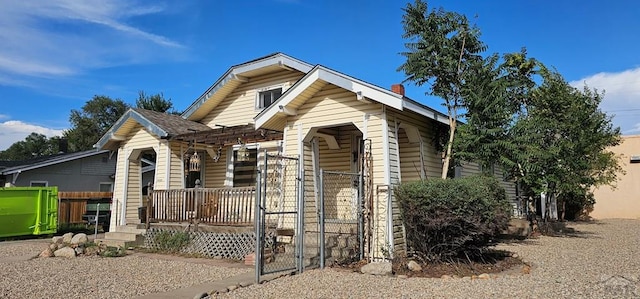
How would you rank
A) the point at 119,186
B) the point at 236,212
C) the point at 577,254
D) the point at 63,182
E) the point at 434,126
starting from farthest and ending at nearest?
the point at 63,182 < the point at 119,186 < the point at 434,126 < the point at 236,212 < the point at 577,254

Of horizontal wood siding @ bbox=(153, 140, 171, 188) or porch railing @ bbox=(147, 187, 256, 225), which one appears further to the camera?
horizontal wood siding @ bbox=(153, 140, 171, 188)

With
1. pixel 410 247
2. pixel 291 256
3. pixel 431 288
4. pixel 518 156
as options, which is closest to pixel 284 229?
pixel 291 256

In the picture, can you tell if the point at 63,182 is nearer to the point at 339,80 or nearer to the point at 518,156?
the point at 339,80

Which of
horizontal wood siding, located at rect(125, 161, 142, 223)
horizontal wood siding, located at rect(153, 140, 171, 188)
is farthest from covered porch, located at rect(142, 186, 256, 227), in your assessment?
horizontal wood siding, located at rect(125, 161, 142, 223)

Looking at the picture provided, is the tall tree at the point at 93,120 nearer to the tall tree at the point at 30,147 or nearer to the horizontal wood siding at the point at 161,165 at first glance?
the tall tree at the point at 30,147

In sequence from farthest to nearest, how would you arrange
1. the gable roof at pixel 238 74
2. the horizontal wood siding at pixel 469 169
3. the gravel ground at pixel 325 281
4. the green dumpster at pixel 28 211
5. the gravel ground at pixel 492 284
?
the green dumpster at pixel 28 211, the horizontal wood siding at pixel 469 169, the gable roof at pixel 238 74, the gravel ground at pixel 325 281, the gravel ground at pixel 492 284

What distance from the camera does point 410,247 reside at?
29.2 ft

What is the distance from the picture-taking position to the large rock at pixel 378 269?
7.52m

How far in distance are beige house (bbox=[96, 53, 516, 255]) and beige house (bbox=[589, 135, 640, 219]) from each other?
14.3 meters

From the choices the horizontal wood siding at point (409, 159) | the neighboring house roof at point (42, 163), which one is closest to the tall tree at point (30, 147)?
the neighboring house roof at point (42, 163)

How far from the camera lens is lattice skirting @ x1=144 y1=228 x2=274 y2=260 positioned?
32.5 feet

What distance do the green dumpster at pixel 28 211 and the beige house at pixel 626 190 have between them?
26.2 m

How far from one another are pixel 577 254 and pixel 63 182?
72.1 feet

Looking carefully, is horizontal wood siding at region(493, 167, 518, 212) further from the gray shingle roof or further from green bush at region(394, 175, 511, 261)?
the gray shingle roof
